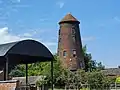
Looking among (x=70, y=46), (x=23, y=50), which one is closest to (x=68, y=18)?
(x=70, y=46)

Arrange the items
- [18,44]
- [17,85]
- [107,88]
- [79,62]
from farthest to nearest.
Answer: [79,62], [107,88], [18,44], [17,85]

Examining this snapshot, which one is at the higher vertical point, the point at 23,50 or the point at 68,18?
the point at 68,18

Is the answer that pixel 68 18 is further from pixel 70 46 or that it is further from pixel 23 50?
pixel 23 50

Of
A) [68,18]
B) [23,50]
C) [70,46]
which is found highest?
[68,18]

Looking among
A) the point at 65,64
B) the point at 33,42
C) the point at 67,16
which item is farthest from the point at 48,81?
the point at 33,42

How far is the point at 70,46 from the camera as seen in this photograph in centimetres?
7156

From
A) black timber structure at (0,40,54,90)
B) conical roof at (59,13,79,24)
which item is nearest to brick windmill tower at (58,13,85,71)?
conical roof at (59,13,79,24)

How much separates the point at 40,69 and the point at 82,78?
2407 cm

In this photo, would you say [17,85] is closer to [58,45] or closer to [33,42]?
[33,42]

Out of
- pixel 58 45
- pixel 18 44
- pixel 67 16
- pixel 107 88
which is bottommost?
pixel 107 88

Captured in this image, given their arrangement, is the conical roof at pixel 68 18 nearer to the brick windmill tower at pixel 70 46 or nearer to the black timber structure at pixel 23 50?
the brick windmill tower at pixel 70 46

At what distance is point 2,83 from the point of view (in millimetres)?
22078

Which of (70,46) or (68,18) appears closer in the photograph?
(70,46)

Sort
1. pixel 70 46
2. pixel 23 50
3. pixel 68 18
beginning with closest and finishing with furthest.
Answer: pixel 23 50 → pixel 70 46 → pixel 68 18
